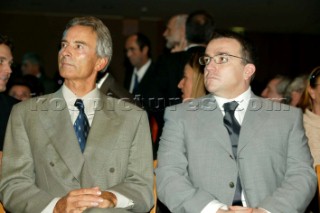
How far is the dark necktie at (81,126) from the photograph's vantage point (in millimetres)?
2963

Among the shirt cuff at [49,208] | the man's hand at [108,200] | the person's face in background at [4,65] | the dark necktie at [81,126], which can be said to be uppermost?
the person's face in background at [4,65]

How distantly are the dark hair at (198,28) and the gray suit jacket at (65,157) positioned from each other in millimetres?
2015

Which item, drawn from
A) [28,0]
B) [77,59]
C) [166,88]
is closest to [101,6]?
[28,0]

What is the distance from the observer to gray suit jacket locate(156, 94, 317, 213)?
2936mm

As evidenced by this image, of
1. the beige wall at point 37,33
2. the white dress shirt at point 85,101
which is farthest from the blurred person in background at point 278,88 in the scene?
the beige wall at point 37,33

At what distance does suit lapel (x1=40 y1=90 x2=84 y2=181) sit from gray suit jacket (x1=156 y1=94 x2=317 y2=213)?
477 mm

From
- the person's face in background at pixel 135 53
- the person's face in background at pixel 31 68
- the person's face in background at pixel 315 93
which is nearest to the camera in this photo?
the person's face in background at pixel 315 93

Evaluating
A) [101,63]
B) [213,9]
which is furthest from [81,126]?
[213,9]

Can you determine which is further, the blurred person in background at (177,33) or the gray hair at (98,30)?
the blurred person in background at (177,33)

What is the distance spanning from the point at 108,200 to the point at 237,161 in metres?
0.77

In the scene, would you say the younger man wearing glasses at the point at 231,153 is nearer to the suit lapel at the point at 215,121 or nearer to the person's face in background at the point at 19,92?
the suit lapel at the point at 215,121

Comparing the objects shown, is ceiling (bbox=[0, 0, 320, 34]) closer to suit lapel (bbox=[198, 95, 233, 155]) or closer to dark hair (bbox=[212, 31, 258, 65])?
dark hair (bbox=[212, 31, 258, 65])

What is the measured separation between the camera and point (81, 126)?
2979 millimetres

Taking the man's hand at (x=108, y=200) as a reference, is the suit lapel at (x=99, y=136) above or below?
above
